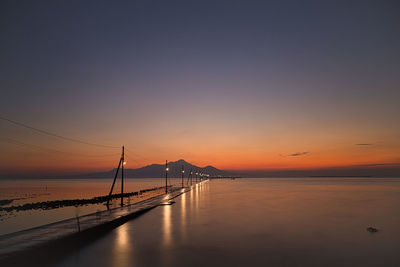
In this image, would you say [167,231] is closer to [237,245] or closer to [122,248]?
[122,248]

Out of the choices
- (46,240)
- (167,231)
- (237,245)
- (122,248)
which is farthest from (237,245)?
(46,240)

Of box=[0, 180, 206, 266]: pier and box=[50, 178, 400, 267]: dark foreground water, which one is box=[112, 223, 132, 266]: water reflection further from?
box=[0, 180, 206, 266]: pier

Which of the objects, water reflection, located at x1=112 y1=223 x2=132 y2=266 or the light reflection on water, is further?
the light reflection on water

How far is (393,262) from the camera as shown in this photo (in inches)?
478

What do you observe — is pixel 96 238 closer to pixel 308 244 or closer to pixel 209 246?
pixel 209 246

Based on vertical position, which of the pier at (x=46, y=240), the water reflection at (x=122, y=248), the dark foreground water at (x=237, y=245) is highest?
the pier at (x=46, y=240)

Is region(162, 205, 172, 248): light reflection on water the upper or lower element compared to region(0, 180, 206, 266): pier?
lower

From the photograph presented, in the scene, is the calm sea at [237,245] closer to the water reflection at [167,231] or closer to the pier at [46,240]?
the water reflection at [167,231]

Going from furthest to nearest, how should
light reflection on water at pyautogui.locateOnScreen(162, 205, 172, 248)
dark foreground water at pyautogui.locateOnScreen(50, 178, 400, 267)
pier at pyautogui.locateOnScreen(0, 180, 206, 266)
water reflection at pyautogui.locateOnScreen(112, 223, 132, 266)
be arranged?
light reflection on water at pyautogui.locateOnScreen(162, 205, 172, 248)
dark foreground water at pyautogui.locateOnScreen(50, 178, 400, 267)
water reflection at pyautogui.locateOnScreen(112, 223, 132, 266)
pier at pyautogui.locateOnScreen(0, 180, 206, 266)

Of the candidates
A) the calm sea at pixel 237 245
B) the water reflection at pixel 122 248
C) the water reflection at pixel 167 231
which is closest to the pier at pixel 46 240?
the calm sea at pixel 237 245

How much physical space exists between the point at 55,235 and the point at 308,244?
1288 centimetres

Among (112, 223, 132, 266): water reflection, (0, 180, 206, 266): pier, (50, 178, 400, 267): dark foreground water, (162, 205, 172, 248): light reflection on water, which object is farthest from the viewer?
(162, 205, 172, 248): light reflection on water

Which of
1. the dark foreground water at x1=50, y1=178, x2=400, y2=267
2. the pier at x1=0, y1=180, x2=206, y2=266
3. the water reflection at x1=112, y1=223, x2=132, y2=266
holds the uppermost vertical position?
the pier at x1=0, y1=180, x2=206, y2=266

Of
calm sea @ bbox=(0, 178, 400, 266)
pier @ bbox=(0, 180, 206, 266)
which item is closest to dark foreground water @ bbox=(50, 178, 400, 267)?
calm sea @ bbox=(0, 178, 400, 266)
